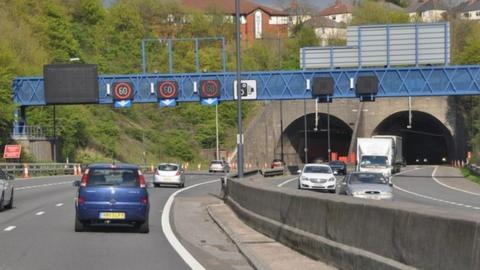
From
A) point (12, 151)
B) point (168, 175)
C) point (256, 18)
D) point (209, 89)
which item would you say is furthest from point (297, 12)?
point (168, 175)

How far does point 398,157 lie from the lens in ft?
251

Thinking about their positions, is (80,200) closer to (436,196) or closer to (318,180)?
(318,180)

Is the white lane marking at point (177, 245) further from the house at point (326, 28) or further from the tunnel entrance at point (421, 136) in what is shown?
the house at point (326, 28)

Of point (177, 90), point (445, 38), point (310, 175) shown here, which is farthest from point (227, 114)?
point (310, 175)

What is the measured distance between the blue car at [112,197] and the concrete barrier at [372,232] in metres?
3.35

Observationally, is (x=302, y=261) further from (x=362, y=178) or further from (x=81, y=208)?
(x=362, y=178)

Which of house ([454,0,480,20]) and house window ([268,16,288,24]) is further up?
house ([454,0,480,20])

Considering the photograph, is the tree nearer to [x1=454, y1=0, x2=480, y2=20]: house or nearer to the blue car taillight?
[x1=454, y1=0, x2=480, y2=20]: house

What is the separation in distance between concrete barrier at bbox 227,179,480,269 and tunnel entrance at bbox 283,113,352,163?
86.8 meters

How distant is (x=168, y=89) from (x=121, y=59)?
196 feet

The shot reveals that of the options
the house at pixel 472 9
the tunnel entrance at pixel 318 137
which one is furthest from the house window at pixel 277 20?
the tunnel entrance at pixel 318 137

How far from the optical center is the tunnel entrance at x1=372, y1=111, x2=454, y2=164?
105088mm

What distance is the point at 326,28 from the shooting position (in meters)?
179

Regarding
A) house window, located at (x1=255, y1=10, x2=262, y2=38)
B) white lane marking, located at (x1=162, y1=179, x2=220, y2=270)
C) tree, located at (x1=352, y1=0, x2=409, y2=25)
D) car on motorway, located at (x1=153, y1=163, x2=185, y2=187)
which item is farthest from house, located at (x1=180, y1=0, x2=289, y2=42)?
white lane marking, located at (x1=162, y1=179, x2=220, y2=270)
